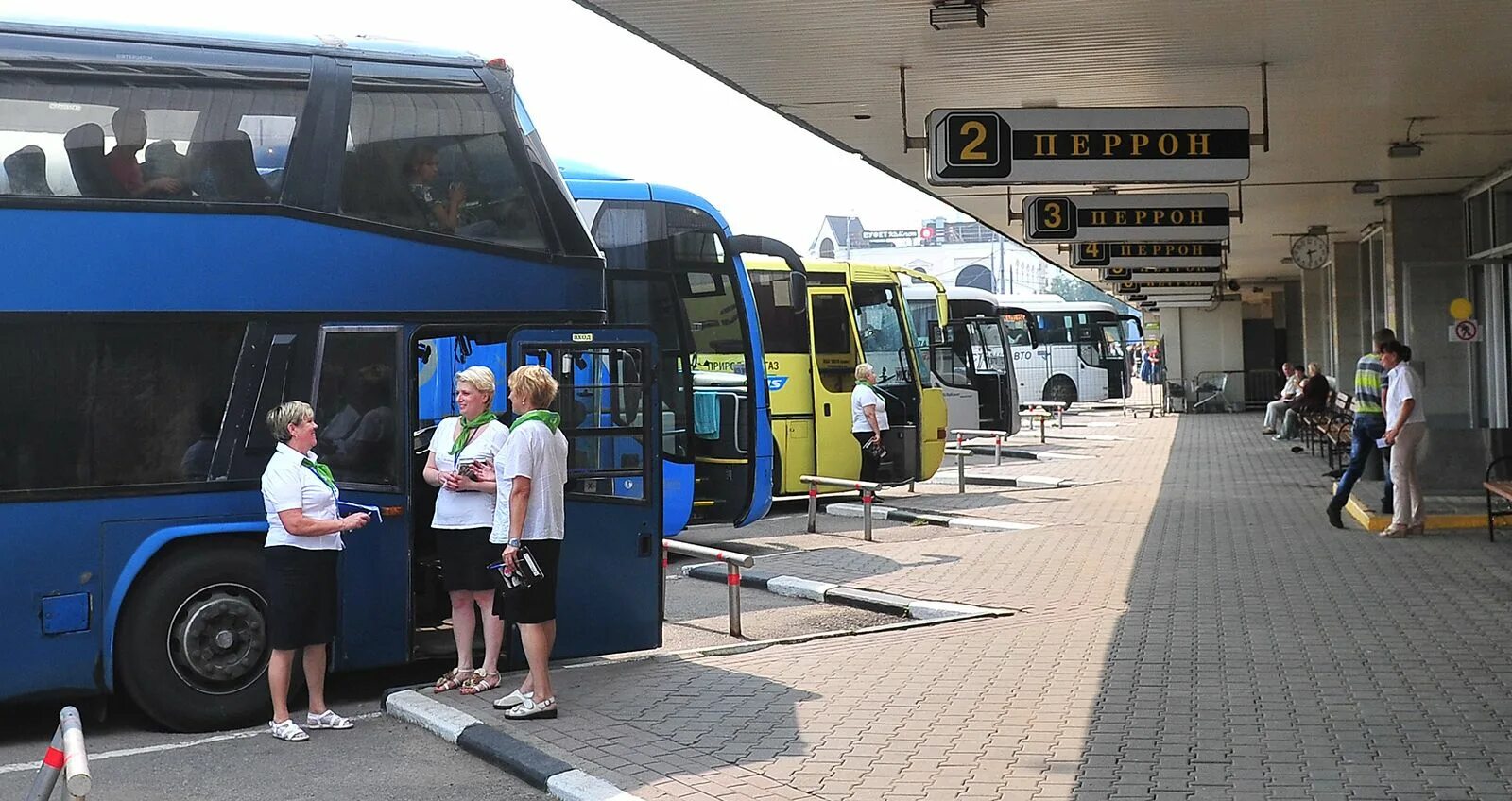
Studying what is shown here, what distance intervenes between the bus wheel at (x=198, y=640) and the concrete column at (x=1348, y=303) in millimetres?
25585

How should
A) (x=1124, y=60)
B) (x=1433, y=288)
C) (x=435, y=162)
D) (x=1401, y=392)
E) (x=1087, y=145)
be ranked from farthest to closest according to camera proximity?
(x=1433, y=288)
(x=1401, y=392)
(x=1124, y=60)
(x=1087, y=145)
(x=435, y=162)

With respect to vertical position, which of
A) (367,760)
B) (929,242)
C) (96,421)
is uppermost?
(929,242)

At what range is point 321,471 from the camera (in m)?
7.96

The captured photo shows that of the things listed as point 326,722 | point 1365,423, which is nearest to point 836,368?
point 1365,423

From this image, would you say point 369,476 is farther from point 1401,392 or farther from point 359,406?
point 1401,392

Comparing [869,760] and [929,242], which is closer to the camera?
[869,760]

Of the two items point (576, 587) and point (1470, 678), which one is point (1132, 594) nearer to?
point (1470, 678)

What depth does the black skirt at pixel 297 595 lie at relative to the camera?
25.7 ft

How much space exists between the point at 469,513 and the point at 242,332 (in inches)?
63.1

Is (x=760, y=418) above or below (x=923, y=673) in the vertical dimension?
above

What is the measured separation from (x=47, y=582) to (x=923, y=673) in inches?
186

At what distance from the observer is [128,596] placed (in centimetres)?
820

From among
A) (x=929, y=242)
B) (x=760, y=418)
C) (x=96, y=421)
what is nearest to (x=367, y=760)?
(x=96, y=421)

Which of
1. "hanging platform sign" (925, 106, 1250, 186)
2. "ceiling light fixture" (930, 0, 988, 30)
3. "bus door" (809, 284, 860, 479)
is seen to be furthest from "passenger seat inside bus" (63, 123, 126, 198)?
"bus door" (809, 284, 860, 479)
